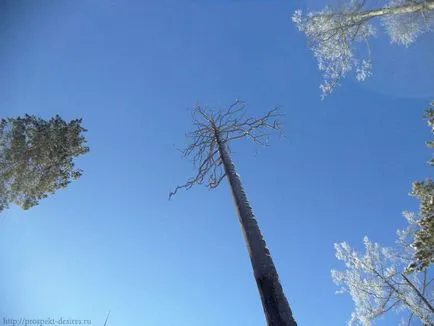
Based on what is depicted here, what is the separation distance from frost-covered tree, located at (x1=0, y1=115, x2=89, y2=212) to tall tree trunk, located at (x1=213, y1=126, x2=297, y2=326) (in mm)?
9555

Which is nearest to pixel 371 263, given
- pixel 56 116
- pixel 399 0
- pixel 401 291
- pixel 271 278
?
pixel 401 291

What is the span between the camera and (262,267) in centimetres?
492

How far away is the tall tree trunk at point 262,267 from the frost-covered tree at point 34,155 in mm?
9555

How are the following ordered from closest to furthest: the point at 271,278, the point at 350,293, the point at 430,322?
the point at 271,278 < the point at 430,322 < the point at 350,293

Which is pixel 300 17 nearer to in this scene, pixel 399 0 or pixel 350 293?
pixel 399 0

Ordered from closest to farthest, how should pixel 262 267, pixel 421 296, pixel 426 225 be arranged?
pixel 262 267
pixel 426 225
pixel 421 296

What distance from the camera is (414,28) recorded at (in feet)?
37.6

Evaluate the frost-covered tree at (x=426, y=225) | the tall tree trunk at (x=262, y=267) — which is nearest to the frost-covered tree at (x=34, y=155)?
the tall tree trunk at (x=262, y=267)

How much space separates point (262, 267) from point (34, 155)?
457 inches

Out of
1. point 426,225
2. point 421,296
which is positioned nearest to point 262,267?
point 426,225

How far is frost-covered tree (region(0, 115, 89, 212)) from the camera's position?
507 inches

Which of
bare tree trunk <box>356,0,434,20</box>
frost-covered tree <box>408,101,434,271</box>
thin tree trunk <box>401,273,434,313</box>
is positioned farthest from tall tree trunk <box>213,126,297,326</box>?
thin tree trunk <box>401,273,434,313</box>

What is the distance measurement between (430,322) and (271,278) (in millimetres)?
11386

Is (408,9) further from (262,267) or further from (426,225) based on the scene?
(262,267)
